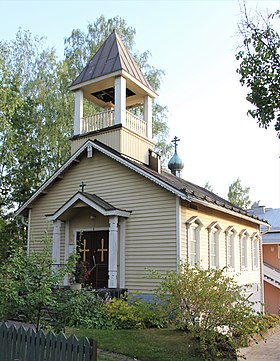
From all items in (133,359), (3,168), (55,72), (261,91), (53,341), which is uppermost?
(55,72)

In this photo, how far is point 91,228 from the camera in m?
15.4

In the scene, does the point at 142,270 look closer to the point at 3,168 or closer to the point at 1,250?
the point at 1,250

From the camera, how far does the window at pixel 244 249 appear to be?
62.5ft

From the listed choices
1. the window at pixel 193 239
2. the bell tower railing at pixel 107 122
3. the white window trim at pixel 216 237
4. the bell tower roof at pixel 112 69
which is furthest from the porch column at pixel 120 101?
the white window trim at pixel 216 237

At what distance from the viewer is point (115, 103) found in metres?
15.7

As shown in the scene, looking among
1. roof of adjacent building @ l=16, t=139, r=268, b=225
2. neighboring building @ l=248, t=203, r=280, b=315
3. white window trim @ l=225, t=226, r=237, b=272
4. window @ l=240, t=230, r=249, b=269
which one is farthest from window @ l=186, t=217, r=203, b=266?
neighboring building @ l=248, t=203, r=280, b=315

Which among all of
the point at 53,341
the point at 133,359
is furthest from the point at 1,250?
the point at 53,341

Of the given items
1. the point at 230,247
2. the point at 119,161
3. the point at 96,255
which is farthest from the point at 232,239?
the point at 119,161

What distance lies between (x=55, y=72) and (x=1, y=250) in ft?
41.0

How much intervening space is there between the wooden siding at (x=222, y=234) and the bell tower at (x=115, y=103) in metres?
3.41

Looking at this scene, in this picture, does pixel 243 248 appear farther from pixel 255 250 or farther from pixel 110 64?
pixel 110 64

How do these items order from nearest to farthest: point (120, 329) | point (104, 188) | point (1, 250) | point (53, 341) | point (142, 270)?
1. point (53, 341)
2. point (120, 329)
3. point (142, 270)
4. point (104, 188)
5. point (1, 250)

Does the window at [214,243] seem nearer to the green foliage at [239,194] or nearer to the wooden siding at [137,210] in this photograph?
the wooden siding at [137,210]

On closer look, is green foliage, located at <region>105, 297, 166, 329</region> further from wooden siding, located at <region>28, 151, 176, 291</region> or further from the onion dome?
the onion dome
